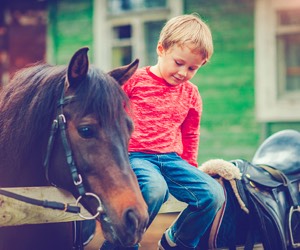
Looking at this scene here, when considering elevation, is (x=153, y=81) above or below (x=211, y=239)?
above

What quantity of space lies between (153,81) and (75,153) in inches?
33.9

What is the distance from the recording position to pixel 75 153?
2.55 metres

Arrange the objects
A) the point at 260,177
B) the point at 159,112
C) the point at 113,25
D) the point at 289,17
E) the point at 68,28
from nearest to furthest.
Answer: the point at 159,112 < the point at 260,177 < the point at 289,17 < the point at 113,25 < the point at 68,28

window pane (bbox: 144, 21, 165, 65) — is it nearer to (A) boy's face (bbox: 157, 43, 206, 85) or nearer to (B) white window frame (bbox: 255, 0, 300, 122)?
(B) white window frame (bbox: 255, 0, 300, 122)

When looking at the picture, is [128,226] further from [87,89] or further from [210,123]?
[210,123]

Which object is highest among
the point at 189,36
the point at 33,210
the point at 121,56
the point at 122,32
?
the point at 122,32

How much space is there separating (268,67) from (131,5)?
2315 mm

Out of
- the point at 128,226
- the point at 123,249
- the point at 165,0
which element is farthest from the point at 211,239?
the point at 165,0

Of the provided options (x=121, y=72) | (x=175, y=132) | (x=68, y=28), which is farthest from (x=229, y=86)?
(x=121, y=72)

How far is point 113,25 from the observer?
9734 millimetres

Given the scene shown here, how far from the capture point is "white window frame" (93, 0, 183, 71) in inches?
368

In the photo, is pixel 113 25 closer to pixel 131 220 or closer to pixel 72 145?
pixel 72 145

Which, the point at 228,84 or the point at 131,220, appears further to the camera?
the point at 228,84

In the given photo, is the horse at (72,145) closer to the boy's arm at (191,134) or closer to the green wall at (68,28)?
the boy's arm at (191,134)
